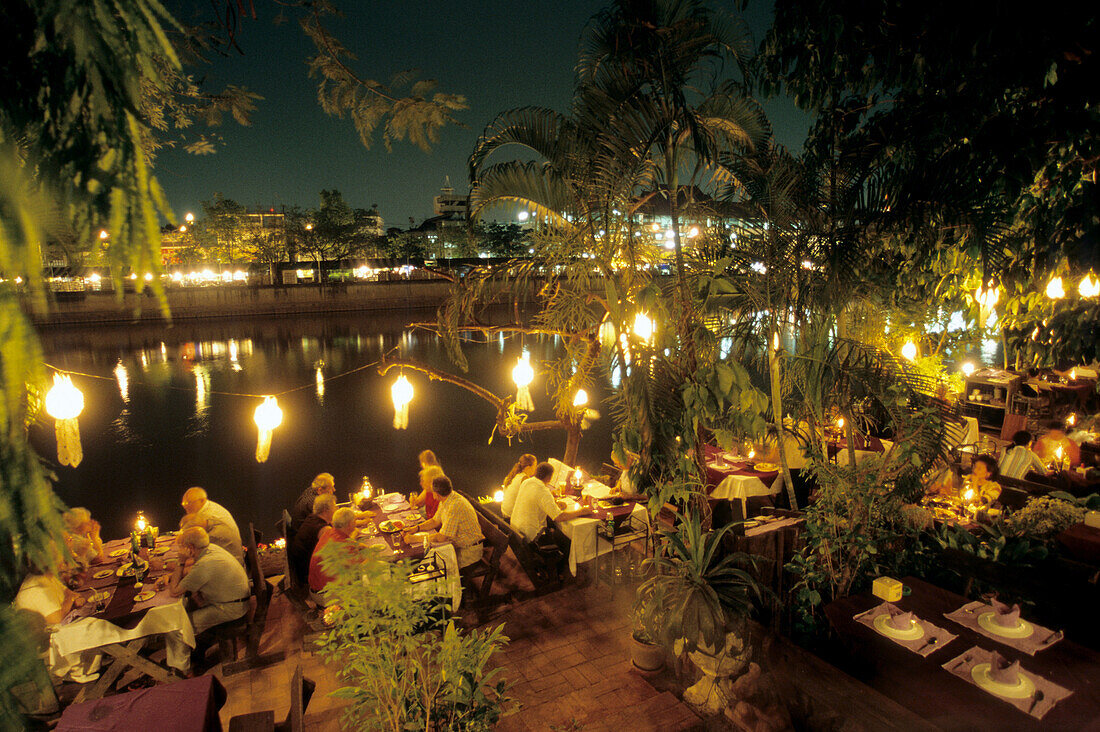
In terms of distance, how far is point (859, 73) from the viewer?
4246 millimetres

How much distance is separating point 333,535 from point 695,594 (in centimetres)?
304

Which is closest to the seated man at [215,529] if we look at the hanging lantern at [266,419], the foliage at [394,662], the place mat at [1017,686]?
the hanging lantern at [266,419]

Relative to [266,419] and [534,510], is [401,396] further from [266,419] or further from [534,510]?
[534,510]

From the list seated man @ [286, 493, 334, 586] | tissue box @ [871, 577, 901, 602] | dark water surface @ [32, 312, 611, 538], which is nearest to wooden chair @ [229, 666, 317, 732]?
seated man @ [286, 493, 334, 586]

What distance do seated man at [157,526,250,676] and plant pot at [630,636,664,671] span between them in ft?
11.0

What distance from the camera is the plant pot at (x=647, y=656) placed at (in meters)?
4.22

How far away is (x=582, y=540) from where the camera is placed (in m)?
5.62

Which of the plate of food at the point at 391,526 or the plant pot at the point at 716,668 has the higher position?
the plate of food at the point at 391,526

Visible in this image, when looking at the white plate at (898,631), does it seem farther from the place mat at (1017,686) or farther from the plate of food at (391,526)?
the plate of food at (391,526)

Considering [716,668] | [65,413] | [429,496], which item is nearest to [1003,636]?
[716,668]

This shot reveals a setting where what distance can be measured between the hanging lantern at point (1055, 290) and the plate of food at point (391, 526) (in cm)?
631

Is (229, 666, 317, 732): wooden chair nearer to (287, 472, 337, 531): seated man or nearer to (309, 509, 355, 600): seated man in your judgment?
(309, 509, 355, 600): seated man

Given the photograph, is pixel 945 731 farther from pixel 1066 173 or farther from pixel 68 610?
pixel 68 610

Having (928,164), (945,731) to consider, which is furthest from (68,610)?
(928,164)
